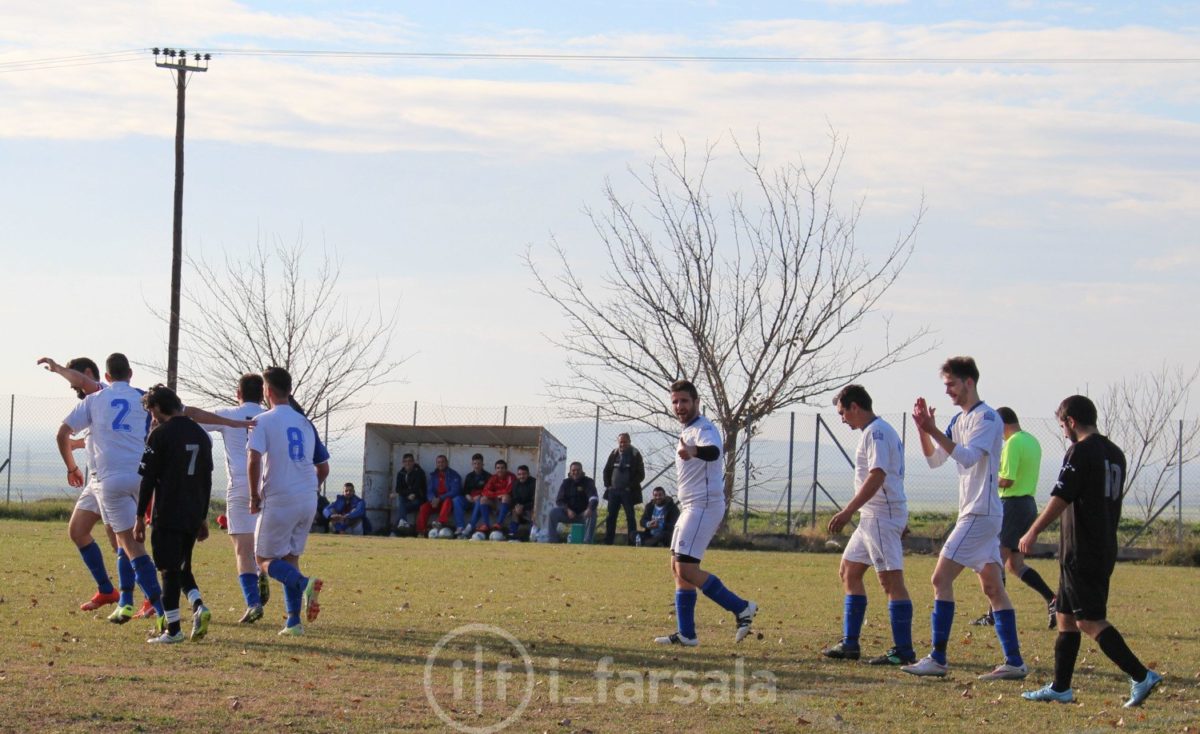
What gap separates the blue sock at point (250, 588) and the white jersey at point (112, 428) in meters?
1.08

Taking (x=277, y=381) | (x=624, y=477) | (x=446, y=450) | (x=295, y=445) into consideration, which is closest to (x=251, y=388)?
(x=277, y=381)

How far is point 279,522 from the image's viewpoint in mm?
10508

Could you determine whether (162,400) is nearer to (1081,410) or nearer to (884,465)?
(884,465)

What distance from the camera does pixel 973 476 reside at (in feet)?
31.1

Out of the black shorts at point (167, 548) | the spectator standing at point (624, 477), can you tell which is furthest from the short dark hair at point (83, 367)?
the spectator standing at point (624, 477)

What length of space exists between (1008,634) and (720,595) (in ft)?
6.49

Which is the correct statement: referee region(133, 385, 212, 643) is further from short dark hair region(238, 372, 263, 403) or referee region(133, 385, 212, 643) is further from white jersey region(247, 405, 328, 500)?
short dark hair region(238, 372, 263, 403)

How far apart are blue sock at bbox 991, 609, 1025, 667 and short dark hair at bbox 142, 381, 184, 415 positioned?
543 cm

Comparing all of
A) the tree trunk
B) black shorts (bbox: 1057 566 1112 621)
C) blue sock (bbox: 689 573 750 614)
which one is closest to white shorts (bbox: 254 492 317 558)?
blue sock (bbox: 689 573 750 614)

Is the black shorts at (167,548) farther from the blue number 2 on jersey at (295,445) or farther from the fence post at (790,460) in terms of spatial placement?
the fence post at (790,460)

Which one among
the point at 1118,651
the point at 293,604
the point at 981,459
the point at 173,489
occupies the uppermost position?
the point at 981,459

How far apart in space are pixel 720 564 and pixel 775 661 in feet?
35.8

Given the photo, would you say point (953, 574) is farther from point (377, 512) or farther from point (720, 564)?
point (377, 512)

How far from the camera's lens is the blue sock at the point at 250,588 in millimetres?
11148
